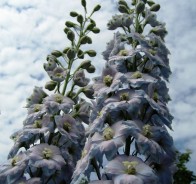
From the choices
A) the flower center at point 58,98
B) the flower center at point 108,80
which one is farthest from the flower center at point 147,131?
the flower center at point 58,98

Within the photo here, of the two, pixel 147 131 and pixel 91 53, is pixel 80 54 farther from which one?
pixel 147 131

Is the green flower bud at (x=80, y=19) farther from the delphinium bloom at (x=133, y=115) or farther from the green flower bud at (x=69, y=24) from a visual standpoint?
the delphinium bloom at (x=133, y=115)

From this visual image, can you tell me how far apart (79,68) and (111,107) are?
2.04 meters

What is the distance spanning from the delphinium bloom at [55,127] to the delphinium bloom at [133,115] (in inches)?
24.4

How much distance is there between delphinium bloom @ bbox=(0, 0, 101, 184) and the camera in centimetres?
597

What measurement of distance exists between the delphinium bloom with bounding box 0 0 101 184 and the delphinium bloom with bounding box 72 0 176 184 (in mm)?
620

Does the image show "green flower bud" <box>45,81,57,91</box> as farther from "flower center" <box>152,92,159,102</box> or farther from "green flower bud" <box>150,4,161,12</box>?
"green flower bud" <box>150,4,161,12</box>

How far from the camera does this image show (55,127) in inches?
252

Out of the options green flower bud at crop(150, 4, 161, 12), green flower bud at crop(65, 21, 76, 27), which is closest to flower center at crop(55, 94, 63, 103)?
green flower bud at crop(65, 21, 76, 27)

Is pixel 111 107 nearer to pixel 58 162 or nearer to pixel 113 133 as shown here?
pixel 113 133

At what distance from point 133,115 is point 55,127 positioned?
4.79 ft

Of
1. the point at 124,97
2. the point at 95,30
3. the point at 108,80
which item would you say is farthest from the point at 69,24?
the point at 124,97

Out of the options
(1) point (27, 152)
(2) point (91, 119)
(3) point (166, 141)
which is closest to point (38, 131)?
(1) point (27, 152)

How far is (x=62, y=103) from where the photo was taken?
21.2ft
